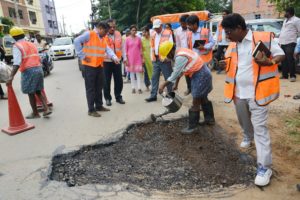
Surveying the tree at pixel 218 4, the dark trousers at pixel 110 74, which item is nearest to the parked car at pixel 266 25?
the dark trousers at pixel 110 74

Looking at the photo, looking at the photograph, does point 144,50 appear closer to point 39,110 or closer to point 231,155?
point 39,110

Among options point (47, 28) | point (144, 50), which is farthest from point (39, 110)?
point (47, 28)

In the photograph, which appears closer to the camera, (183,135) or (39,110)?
(183,135)

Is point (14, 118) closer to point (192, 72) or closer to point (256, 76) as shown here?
point (192, 72)

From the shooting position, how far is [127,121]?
5.29 m

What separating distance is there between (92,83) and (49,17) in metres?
54.3

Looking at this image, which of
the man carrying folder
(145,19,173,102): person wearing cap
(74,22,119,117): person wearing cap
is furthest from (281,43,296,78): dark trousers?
the man carrying folder

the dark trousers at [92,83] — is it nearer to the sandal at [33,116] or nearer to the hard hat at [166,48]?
the sandal at [33,116]

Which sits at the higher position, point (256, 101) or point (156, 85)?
point (256, 101)

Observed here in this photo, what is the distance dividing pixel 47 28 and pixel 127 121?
52539 mm

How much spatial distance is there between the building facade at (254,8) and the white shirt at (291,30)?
27117 mm

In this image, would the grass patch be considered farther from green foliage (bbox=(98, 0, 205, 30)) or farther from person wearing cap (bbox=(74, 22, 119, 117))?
green foliage (bbox=(98, 0, 205, 30))

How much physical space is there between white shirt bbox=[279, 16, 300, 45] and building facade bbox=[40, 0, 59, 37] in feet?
162

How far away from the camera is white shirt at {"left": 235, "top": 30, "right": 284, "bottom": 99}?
2.94 meters
